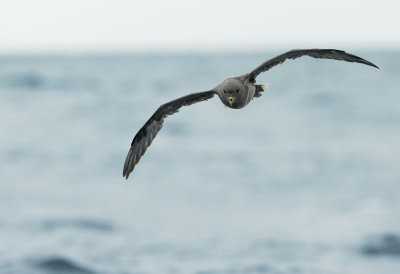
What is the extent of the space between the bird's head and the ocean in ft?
34.9

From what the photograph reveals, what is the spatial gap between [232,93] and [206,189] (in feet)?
71.2

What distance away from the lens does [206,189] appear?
30281mm

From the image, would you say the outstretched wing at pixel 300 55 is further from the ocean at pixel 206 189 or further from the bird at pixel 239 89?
the ocean at pixel 206 189

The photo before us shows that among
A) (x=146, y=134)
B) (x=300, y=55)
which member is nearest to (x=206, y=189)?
(x=146, y=134)

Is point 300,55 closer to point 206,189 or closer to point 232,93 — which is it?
point 232,93

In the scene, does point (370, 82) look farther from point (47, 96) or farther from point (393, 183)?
point (393, 183)

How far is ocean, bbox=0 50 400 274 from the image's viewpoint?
20.2 metres

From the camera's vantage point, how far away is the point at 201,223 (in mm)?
23812

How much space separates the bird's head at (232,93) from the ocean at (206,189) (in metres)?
10.6

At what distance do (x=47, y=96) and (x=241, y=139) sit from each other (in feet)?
98.5

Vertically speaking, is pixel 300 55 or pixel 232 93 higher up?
pixel 300 55

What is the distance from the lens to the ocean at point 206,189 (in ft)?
66.4

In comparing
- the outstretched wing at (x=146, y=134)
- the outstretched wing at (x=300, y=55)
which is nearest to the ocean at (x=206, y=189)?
the outstretched wing at (x=146, y=134)

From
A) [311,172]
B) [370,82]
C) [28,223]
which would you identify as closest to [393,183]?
[311,172]
